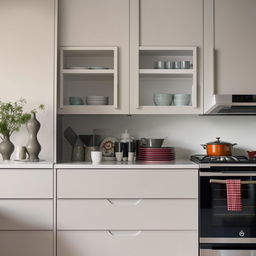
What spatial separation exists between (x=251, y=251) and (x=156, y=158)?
3.01 ft

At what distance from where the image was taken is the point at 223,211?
8.91ft

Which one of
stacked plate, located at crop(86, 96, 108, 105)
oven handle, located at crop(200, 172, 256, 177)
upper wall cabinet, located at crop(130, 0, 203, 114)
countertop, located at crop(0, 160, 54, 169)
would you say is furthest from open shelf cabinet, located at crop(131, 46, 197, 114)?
countertop, located at crop(0, 160, 54, 169)

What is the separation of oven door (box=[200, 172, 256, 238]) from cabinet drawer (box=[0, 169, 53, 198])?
1034 millimetres

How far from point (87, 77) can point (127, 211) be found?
113 centimetres

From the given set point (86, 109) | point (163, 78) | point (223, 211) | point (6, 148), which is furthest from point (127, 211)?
point (163, 78)

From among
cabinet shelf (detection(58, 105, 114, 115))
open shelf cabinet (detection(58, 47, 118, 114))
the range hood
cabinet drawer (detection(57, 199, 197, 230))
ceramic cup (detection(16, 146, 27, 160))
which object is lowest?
cabinet drawer (detection(57, 199, 197, 230))

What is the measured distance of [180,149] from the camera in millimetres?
3340

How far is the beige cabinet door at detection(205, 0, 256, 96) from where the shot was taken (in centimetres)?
295

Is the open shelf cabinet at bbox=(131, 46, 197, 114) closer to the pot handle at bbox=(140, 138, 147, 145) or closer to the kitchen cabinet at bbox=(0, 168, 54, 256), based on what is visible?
the pot handle at bbox=(140, 138, 147, 145)

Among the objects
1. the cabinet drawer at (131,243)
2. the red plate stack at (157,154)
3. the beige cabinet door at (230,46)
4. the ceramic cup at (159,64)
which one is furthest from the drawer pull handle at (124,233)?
the ceramic cup at (159,64)

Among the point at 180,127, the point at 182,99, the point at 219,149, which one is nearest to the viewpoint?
the point at 219,149

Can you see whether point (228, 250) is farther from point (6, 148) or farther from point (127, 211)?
point (6, 148)

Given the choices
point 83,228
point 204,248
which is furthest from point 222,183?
point 83,228

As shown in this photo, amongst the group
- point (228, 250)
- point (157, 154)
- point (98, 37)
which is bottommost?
point (228, 250)
